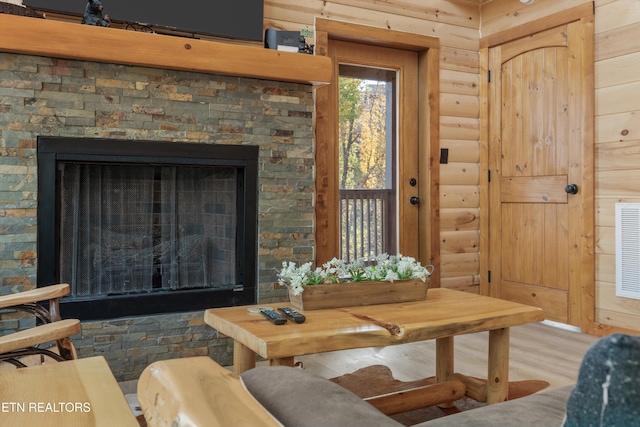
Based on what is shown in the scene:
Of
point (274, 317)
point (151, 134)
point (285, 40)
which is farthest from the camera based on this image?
point (285, 40)

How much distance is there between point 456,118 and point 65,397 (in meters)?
3.84

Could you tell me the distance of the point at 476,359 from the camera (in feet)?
10.4

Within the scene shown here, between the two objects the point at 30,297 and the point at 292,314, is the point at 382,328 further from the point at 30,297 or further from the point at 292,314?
the point at 30,297

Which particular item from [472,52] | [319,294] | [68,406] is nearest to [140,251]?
[319,294]

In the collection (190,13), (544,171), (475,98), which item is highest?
(190,13)

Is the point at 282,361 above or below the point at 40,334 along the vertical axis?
below

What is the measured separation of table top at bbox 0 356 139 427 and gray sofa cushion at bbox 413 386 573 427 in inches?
23.5

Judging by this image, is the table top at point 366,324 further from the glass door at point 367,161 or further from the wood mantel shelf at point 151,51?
the glass door at point 367,161

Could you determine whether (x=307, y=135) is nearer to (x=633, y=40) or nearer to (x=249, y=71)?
(x=249, y=71)

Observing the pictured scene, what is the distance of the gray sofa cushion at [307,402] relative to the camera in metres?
0.75

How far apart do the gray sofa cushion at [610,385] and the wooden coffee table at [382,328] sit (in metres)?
1.21

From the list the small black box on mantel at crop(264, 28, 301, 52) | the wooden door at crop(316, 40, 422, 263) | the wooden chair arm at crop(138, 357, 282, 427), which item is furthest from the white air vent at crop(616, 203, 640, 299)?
the wooden chair arm at crop(138, 357, 282, 427)

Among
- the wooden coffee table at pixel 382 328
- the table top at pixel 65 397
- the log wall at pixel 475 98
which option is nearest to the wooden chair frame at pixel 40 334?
the table top at pixel 65 397

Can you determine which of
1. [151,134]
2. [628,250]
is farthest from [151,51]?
[628,250]
